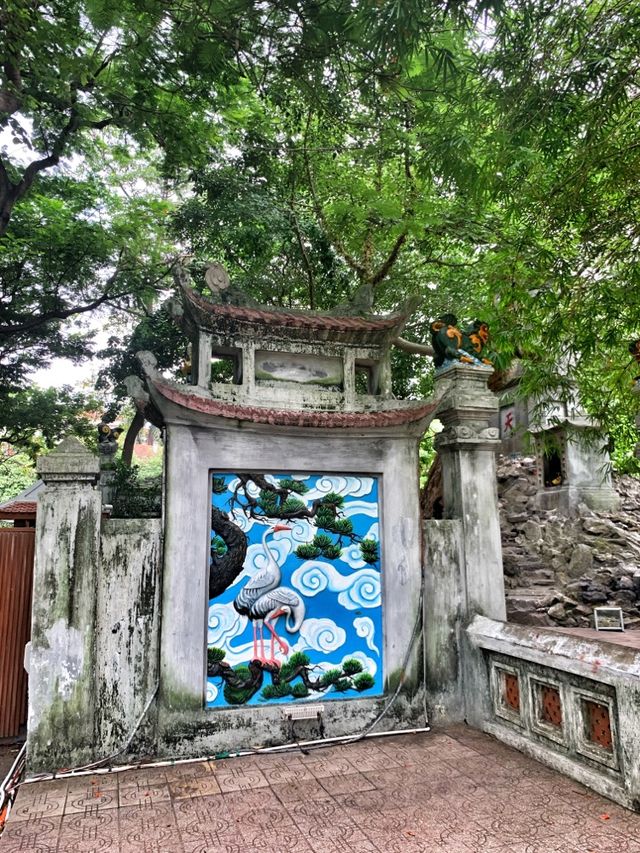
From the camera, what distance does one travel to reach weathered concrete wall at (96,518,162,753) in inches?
203

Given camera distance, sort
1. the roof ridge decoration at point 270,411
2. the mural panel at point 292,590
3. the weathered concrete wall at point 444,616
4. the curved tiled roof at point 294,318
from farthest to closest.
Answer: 1. the weathered concrete wall at point 444,616
2. the curved tiled roof at point 294,318
3. the mural panel at point 292,590
4. the roof ridge decoration at point 270,411

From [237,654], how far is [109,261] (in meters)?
10.0

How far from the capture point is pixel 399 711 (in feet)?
19.7

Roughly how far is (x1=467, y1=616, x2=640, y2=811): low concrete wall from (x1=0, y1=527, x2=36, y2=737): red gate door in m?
4.69

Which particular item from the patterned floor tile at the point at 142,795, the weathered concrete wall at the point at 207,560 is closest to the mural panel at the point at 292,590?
the weathered concrete wall at the point at 207,560

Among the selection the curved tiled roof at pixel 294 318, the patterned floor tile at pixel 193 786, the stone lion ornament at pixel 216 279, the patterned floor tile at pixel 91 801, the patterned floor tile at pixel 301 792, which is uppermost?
the stone lion ornament at pixel 216 279

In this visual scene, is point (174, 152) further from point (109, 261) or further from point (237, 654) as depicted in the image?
point (237, 654)

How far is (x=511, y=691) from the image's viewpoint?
18.6ft

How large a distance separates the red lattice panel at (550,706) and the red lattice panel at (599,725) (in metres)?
0.33

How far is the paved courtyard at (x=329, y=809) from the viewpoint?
12.4 feet

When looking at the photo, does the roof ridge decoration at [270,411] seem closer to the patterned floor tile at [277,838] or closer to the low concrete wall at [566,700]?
the low concrete wall at [566,700]

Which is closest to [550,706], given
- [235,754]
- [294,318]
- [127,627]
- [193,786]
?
[235,754]

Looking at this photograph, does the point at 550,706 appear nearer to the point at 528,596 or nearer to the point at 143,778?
the point at 143,778

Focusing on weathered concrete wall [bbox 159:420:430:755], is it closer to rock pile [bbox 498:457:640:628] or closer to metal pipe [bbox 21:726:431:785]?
metal pipe [bbox 21:726:431:785]
